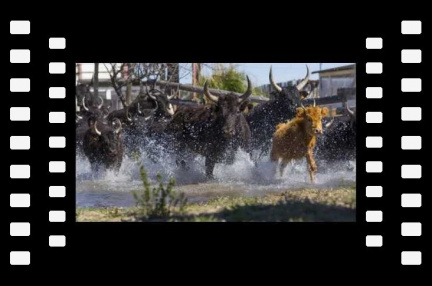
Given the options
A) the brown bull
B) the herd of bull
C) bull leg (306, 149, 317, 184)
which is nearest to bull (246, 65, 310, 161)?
the herd of bull

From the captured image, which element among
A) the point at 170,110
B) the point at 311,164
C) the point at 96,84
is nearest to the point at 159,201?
the point at 311,164

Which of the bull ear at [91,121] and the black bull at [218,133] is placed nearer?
the black bull at [218,133]

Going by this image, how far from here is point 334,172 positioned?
9.11m

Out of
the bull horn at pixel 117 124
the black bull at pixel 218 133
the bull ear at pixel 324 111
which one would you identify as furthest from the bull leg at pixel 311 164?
the bull horn at pixel 117 124

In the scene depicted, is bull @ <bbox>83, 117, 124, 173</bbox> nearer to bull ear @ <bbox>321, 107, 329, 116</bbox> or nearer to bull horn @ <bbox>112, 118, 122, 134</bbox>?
bull horn @ <bbox>112, 118, 122, 134</bbox>

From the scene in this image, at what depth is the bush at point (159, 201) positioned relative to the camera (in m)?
8.50

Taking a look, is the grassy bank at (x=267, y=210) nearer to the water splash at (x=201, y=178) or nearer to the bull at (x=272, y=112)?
the water splash at (x=201, y=178)

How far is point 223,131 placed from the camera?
409 inches

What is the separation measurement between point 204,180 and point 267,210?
4.52ft

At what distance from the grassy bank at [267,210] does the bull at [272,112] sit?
57.0 inches

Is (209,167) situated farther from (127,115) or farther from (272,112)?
(127,115)

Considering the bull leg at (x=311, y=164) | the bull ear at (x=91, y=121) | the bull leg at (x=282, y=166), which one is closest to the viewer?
the bull leg at (x=311, y=164)
